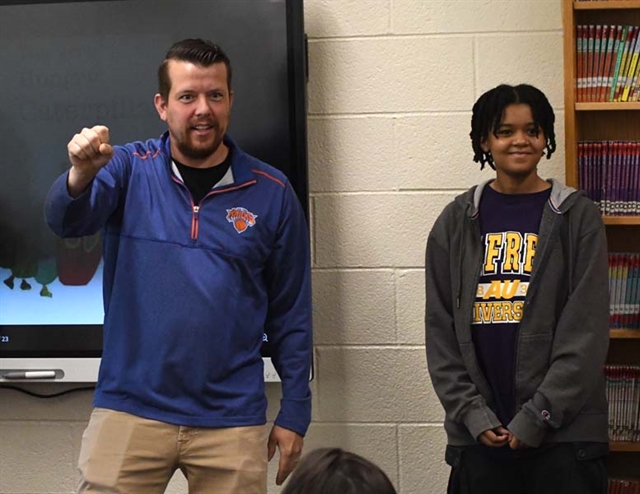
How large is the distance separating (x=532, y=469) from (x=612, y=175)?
0.91 m

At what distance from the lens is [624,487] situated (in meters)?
2.85

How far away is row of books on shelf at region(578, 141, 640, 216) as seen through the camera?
280 cm

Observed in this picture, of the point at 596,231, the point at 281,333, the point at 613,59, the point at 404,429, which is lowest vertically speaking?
the point at 404,429

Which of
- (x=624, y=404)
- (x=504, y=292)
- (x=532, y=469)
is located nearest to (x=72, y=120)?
(x=504, y=292)

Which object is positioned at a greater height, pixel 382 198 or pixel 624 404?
pixel 382 198

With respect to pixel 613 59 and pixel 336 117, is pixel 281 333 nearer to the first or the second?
pixel 336 117

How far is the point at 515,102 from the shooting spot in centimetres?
253

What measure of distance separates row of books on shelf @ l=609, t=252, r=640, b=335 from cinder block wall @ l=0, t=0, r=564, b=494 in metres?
0.52

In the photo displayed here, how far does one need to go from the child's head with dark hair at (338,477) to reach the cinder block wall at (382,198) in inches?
69.5

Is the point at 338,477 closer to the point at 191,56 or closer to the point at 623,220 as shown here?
the point at 191,56

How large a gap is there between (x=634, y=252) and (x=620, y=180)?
→ 26 centimetres

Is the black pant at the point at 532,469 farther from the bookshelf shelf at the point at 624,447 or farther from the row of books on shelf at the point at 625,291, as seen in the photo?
the row of books on shelf at the point at 625,291

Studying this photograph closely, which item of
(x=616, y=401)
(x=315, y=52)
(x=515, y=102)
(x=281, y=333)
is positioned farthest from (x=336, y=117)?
(x=616, y=401)

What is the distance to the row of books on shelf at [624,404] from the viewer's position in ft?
9.28
